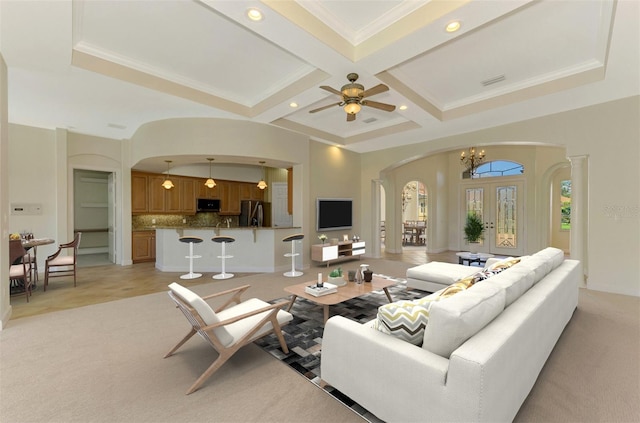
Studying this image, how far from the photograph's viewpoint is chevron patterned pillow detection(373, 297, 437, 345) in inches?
71.6

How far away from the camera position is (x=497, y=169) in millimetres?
9203

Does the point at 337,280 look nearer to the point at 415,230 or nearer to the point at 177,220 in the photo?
the point at 177,220

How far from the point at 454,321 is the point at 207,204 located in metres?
8.46

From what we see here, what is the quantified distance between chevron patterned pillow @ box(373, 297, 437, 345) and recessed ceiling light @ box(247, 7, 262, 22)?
2842 mm

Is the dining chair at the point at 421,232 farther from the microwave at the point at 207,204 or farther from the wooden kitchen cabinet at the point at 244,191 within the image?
the microwave at the point at 207,204

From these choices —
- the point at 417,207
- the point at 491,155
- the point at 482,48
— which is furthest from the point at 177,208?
the point at 417,207

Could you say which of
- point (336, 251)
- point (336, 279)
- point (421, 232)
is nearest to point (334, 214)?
point (336, 251)

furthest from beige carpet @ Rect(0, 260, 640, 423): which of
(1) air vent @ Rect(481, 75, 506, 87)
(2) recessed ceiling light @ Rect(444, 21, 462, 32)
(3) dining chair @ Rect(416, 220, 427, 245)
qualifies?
(3) dining chair @ Rect(416, 220, 427, 245)

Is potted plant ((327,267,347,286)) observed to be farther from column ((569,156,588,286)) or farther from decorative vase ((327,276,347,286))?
column ((569,156,588,286))

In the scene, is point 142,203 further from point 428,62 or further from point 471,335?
point 471,335

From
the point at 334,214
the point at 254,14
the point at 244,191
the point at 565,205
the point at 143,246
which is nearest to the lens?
the point at 254,14

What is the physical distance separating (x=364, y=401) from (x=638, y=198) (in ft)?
18.3

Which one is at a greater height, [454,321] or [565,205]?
[565,205]

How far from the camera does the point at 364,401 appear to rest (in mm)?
1873
